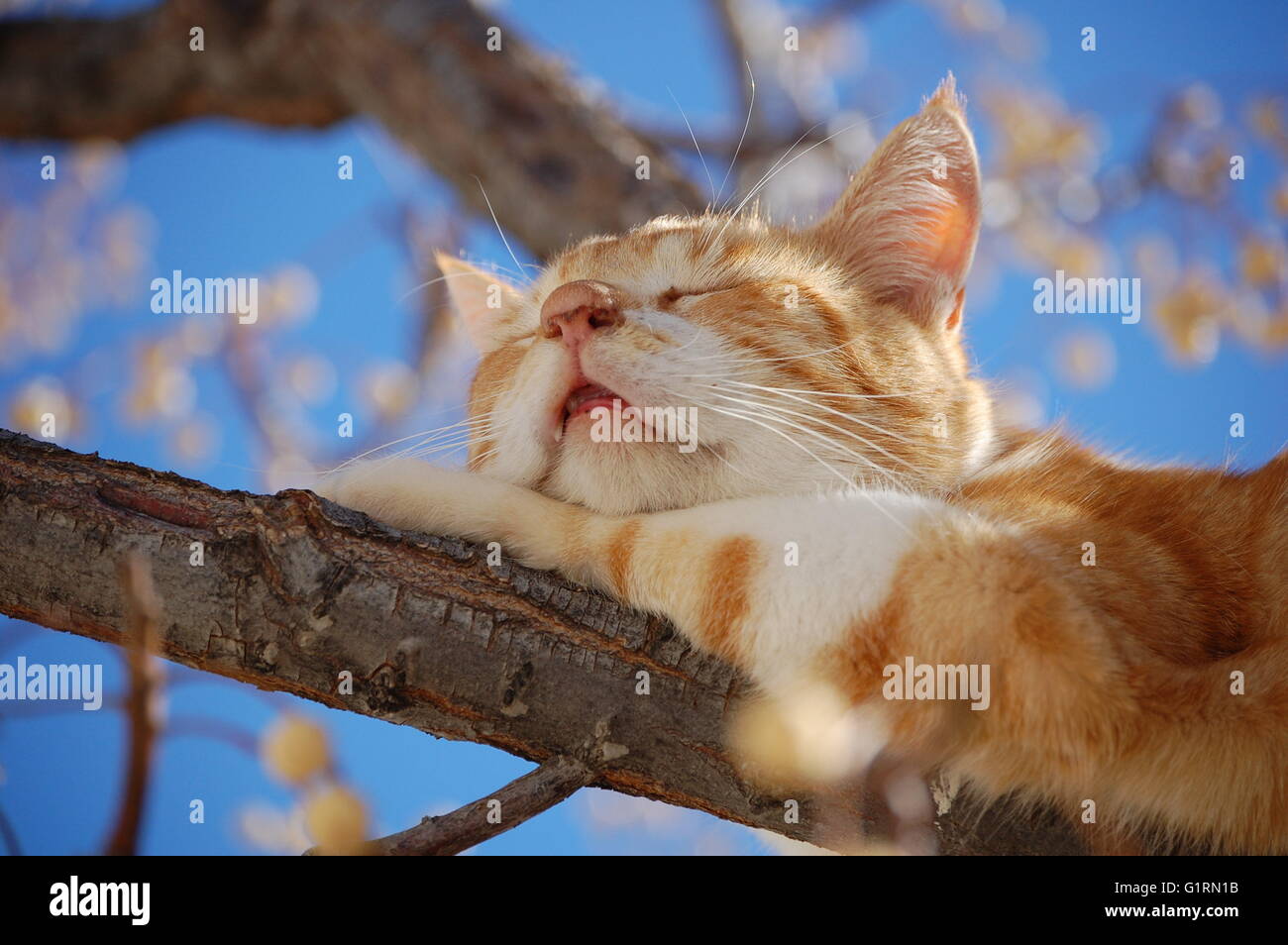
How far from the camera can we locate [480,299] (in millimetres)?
2406

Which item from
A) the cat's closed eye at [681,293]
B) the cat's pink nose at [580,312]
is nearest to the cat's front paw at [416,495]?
the cat's pink nose at [580,312]

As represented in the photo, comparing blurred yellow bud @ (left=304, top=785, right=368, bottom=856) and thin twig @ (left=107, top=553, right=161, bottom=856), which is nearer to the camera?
thin twig @ (left=107, top=553, right=161, bottom=856)

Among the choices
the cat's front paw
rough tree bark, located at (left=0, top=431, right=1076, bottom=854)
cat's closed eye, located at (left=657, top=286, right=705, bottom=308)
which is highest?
cat's closed eye, located at (left=657, top=286, right=705, bottom=308)

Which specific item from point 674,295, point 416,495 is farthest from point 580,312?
point 416,495

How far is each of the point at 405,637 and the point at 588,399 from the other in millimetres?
535

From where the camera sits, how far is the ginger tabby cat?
48.6 inches

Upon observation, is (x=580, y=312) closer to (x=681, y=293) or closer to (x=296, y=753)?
(x=681, y=293)

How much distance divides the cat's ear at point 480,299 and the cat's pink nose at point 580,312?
0.61 m

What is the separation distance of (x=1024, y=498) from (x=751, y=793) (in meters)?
0.65

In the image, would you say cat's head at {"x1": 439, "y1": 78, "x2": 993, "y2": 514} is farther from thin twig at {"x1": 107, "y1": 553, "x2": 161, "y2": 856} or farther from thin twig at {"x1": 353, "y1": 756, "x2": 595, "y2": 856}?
thin twig at {"x1": 107, "y1": 553, "x2": 161, "y2": 856}

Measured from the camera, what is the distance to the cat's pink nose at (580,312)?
1.64 metres

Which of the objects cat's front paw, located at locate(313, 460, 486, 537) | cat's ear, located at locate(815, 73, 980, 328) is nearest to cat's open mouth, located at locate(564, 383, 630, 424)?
cat's front paw, located at locate(313, 460, 486, 537)

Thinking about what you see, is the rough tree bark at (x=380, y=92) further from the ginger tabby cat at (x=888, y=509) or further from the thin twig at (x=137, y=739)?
the thin twig at (x=137, y=739)

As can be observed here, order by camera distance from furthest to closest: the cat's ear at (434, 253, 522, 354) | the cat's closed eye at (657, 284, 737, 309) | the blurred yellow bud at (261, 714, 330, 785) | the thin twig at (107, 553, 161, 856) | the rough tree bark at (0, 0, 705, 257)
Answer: the rough tree bark at (0, 0, 705, 257) < the cat's ear at (434, 253, 522, 354) < the cat's closed eye at (657, 284, 737, 309) < the blurred yellow bud at (261, 714, 330, 785) < the thin twig at (107, 553, 161, 856)
